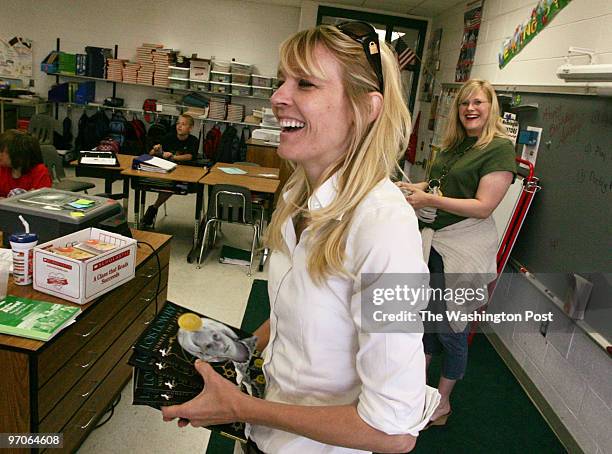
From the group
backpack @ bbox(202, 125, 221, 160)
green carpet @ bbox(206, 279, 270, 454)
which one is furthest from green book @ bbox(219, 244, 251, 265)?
backpack @ bbox(202, 125, 221, 160)

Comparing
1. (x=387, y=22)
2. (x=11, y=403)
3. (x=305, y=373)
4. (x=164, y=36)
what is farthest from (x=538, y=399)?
(x=164, y=36)

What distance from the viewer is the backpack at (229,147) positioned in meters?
7.52

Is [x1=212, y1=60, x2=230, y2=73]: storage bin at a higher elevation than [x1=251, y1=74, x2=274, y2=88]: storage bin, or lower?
higher

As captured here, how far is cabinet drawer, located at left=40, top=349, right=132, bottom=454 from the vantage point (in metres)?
1.85

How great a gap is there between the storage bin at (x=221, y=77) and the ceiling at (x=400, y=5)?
4.30 feet

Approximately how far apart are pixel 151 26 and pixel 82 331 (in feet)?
23.5

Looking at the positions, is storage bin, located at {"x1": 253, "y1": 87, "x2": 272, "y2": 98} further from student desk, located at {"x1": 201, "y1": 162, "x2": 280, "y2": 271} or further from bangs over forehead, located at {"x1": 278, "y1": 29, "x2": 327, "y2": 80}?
bangs over forehead, located at {"x1": 278, "y1": 29, "x2": 327, "y2": 80}

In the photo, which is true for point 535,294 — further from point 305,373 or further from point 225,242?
point 225,242

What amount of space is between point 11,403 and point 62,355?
0.66 ft

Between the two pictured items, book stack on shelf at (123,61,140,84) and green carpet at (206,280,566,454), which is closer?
green carpet at (206,280,566,454)

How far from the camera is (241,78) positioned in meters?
7.56

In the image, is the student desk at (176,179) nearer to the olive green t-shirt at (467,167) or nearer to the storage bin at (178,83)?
the olive green t-shirt at (467,167)

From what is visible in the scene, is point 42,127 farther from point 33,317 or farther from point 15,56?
point 33,317

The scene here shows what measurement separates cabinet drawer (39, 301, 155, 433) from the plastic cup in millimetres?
452
